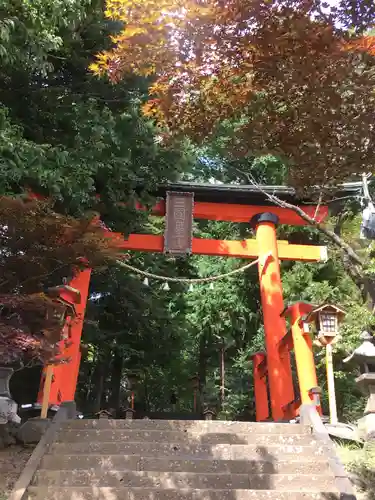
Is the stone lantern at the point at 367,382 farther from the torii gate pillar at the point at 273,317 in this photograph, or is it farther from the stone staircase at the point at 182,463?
the torii gate pillar at the point at 273,317

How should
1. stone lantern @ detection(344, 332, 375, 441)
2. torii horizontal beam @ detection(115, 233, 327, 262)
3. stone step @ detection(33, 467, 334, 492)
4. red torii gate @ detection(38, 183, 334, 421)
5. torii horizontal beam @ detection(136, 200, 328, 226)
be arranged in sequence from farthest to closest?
torii horizontal beam @ detection(136, 200, 328, 226), torii horizontal beam @ detection(115, 233, 327, 262), red torii gate @ detection(38, 183, 334, 421), stone lantern @ detection(344, 332, 375, 441), stone step @ detection(33, 467, 334, 492)

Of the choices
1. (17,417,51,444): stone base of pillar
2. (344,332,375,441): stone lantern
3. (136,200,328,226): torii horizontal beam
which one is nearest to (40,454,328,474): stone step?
(17,417,51,444): stone base of pillar

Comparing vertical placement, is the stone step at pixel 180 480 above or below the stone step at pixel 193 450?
below

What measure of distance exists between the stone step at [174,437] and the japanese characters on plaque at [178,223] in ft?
15.9

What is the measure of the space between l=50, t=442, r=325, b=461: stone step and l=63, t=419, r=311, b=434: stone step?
0.53 m

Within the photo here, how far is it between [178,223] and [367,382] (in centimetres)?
524

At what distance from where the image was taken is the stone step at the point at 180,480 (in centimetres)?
473

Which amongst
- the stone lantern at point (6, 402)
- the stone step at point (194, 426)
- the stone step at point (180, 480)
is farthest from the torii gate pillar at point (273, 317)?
the stone lantern at point (6, 402)

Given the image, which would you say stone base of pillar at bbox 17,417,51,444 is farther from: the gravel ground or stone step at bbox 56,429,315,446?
stone step at bbox 56,429,315,446

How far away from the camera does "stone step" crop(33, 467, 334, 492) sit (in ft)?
15.5

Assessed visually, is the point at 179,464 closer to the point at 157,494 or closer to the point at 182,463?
the point at 182,463

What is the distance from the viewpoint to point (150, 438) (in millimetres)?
5840

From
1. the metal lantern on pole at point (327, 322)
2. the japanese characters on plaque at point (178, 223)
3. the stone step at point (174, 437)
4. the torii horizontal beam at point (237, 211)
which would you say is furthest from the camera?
the torii horizontal beam at point (237, 211)

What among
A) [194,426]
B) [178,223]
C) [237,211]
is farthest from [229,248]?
[194,426]
